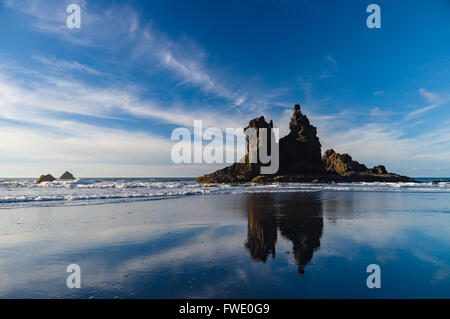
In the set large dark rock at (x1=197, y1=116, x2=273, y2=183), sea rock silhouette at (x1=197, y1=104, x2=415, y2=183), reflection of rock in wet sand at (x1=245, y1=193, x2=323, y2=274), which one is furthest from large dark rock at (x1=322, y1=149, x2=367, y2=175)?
reflection of rock in wet sand at (x1=245, y1=193, x2=323, y2=274)

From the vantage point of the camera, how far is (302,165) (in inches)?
3428

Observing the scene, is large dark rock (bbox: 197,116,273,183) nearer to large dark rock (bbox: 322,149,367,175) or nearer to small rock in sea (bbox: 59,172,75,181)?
large dark rock (bbox: 322,149,367,175)

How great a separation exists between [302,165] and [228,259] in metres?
86.1

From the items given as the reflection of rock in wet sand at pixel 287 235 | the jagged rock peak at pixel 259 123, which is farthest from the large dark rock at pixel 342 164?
the reflection of rock in wet sand at pixel 287 235

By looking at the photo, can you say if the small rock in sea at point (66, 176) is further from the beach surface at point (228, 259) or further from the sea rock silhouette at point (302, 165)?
the beach surface at point (228, 259)

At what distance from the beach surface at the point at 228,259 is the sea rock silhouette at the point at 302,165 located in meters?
65.4

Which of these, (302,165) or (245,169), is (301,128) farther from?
(245,169)
